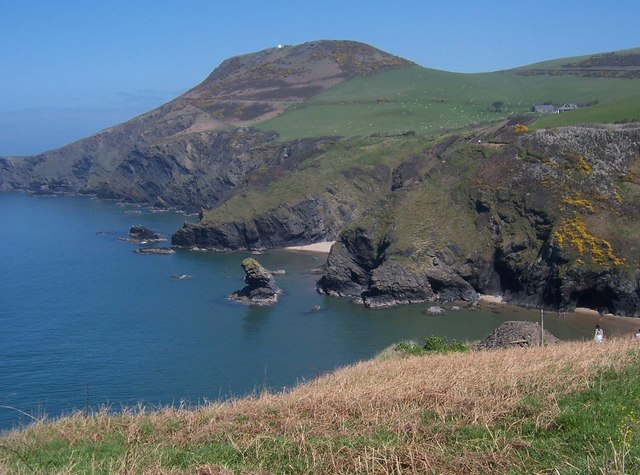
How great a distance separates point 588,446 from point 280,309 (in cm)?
4097

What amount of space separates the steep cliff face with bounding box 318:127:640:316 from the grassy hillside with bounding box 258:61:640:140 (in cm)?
4167

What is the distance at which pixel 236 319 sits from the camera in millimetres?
47500

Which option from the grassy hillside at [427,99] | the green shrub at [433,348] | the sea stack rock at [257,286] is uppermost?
the grassy hillside at [427,99]

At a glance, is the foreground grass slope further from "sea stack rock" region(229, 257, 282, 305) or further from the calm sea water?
"sea stack rock" region(229, 257, 282, 305)

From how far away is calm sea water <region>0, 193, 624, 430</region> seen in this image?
3384 cm

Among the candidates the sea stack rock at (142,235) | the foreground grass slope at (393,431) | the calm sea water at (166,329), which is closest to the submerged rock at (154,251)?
the calm sea water at (166,329)

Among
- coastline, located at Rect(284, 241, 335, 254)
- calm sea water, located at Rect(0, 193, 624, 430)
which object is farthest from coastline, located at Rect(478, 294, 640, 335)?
coastline, located at Rect(284, 241, 335, 254)

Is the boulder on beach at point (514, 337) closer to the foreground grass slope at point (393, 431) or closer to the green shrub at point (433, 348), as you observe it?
the green shrub at point (433, 348)

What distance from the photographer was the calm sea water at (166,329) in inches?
1332

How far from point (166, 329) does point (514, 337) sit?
84.2 ft

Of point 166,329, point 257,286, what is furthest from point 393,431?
point 257,286

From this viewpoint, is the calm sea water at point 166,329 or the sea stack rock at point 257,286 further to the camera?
the sea stack rock at point 257,286

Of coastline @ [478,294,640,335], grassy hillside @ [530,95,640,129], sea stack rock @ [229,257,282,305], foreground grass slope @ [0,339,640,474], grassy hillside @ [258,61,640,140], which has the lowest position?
coastline @ [478,294,640,335]

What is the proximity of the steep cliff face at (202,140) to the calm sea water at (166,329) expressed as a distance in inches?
1627
